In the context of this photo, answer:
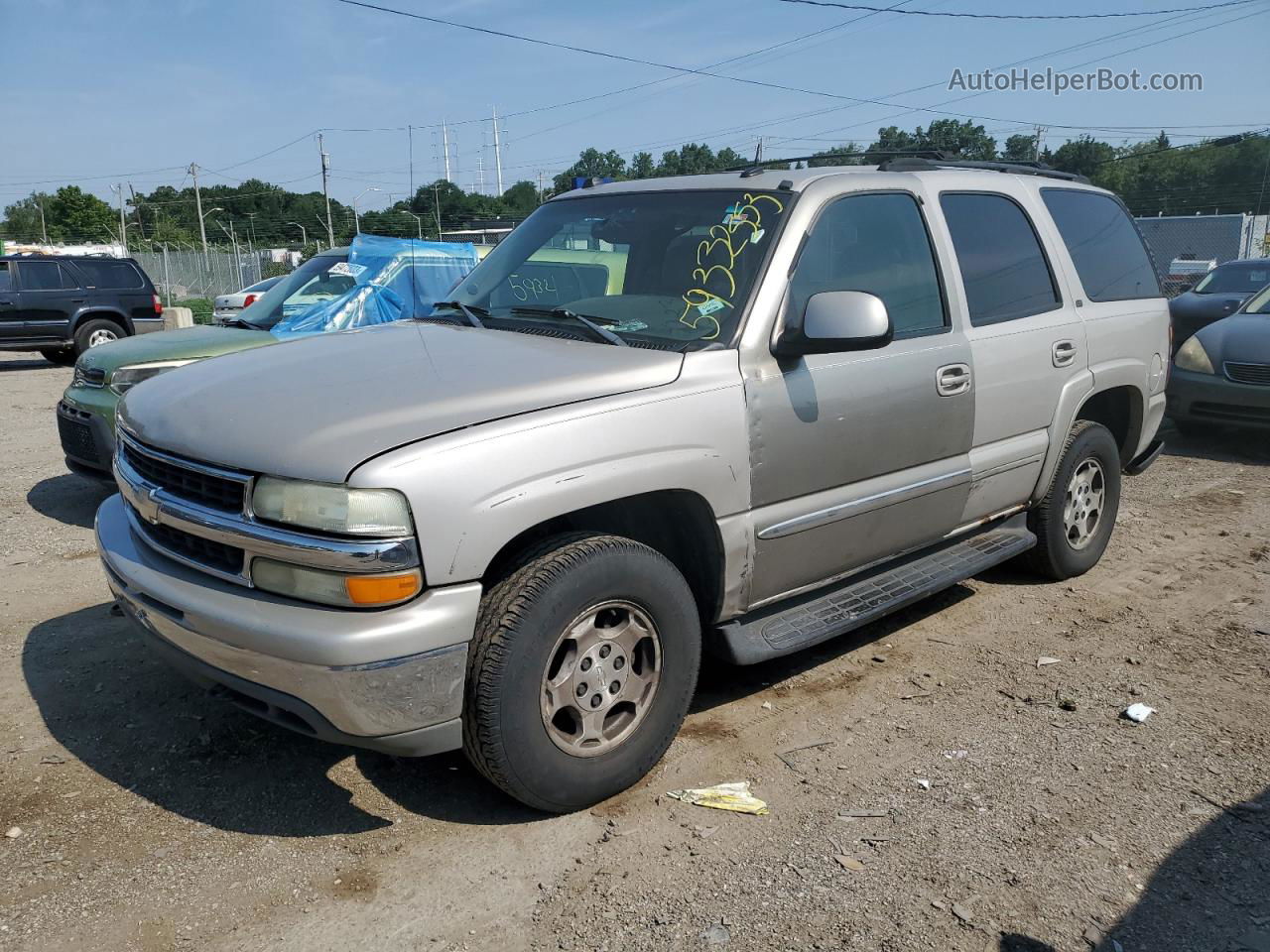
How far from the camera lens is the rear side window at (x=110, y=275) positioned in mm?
15414

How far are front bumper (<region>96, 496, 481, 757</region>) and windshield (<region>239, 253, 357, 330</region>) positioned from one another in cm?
631

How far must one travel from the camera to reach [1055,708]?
395 centimetres

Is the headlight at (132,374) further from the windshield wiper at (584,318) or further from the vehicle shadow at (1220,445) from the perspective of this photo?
the vehicle shadow at (1220,445)

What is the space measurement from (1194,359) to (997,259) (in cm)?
560

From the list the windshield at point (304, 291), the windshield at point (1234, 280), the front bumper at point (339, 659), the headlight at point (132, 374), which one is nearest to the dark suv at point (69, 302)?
the windshield at point (304, 291)

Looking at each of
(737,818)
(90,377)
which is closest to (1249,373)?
(737,818)

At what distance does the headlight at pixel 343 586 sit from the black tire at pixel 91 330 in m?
14.4

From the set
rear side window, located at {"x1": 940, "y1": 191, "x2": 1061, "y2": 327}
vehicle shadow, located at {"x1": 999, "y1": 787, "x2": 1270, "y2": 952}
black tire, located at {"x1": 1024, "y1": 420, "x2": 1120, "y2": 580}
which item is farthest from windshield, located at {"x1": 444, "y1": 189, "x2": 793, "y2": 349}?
black tire, located at {"x1": 1024, "y1": 420, "x2": 1120, "y2": 580}

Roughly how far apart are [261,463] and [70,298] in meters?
14.9

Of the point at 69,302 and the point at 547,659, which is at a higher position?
the point at 69,302

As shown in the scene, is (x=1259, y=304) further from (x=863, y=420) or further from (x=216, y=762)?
(x=216, y=762)

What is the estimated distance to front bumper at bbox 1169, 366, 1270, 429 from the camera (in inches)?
334

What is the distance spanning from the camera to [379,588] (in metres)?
2.59

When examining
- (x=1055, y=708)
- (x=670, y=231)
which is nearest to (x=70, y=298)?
(x=670, y=231)
